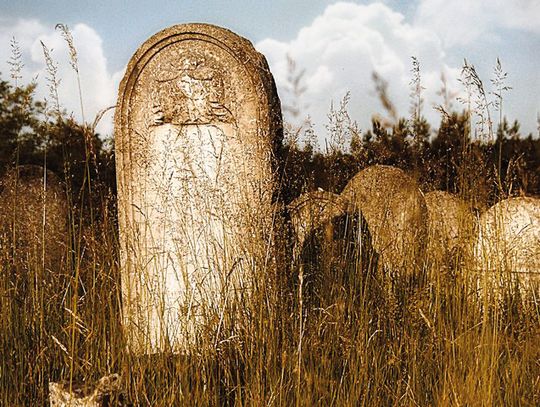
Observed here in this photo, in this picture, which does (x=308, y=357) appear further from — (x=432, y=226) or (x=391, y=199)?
(x=391, y=199)

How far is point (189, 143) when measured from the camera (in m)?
4.11

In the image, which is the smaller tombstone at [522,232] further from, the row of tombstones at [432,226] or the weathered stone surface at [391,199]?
the weathered stone surface at [391,199]

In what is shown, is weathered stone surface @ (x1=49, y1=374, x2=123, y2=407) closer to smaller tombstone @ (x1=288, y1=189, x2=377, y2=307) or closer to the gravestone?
smaller tombstone @ (x1=288, y1=189, x2=377, y2=307)

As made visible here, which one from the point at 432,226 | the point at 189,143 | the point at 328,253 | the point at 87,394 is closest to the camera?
the point at 87,394

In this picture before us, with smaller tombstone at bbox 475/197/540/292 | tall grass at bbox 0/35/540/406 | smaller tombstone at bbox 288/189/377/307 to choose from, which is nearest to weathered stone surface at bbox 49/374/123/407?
tall grass at bbox 0/35/540/406

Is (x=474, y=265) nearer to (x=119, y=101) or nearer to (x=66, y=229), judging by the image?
(x=119, y=101)

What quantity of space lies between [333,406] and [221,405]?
0.48 metres

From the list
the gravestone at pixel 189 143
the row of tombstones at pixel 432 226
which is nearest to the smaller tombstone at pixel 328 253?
the row of tombstones at pixel 432 226

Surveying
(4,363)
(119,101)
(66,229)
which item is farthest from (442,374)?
(66,229)

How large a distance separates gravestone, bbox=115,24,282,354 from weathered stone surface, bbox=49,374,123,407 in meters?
1.36

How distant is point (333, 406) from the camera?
2.98m

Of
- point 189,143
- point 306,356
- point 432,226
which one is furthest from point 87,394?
point 432,226

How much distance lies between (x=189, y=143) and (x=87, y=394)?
1899 mm

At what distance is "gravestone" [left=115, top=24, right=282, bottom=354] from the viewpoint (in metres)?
3.93
